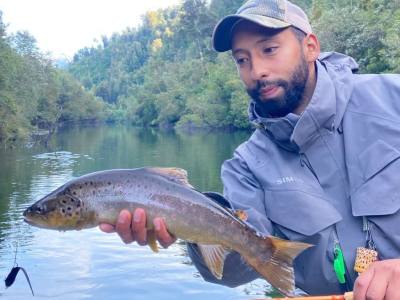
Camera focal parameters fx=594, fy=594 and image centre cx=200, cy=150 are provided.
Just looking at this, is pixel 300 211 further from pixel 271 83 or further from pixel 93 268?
pixel 93 268

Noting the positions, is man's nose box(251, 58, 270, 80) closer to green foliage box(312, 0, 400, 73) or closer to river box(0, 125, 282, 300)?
river box(0, 125, 282, 300)

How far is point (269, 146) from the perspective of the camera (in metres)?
3.47

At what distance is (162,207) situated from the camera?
3217 millimetres

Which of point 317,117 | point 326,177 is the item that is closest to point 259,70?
point 317,117

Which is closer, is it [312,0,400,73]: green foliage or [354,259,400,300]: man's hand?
[354,259,400,300]: man's hand

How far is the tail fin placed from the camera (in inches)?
118

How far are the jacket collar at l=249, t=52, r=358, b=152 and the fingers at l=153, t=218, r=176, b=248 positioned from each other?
82cm

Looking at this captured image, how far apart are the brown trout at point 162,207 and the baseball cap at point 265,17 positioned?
2.85ft

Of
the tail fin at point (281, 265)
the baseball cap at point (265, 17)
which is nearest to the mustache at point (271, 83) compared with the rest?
the baseball cap at point (265, 17)

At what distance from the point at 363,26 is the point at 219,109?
28975 mm

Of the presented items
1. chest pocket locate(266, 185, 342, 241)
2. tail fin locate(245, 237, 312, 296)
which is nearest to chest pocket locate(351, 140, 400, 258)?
chest pocket locate(266, 185, 342, 241)

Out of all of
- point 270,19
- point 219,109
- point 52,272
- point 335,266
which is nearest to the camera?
point 335,266

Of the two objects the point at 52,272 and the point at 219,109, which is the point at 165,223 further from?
the point at 219,109

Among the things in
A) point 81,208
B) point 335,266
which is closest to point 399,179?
point 335,266
